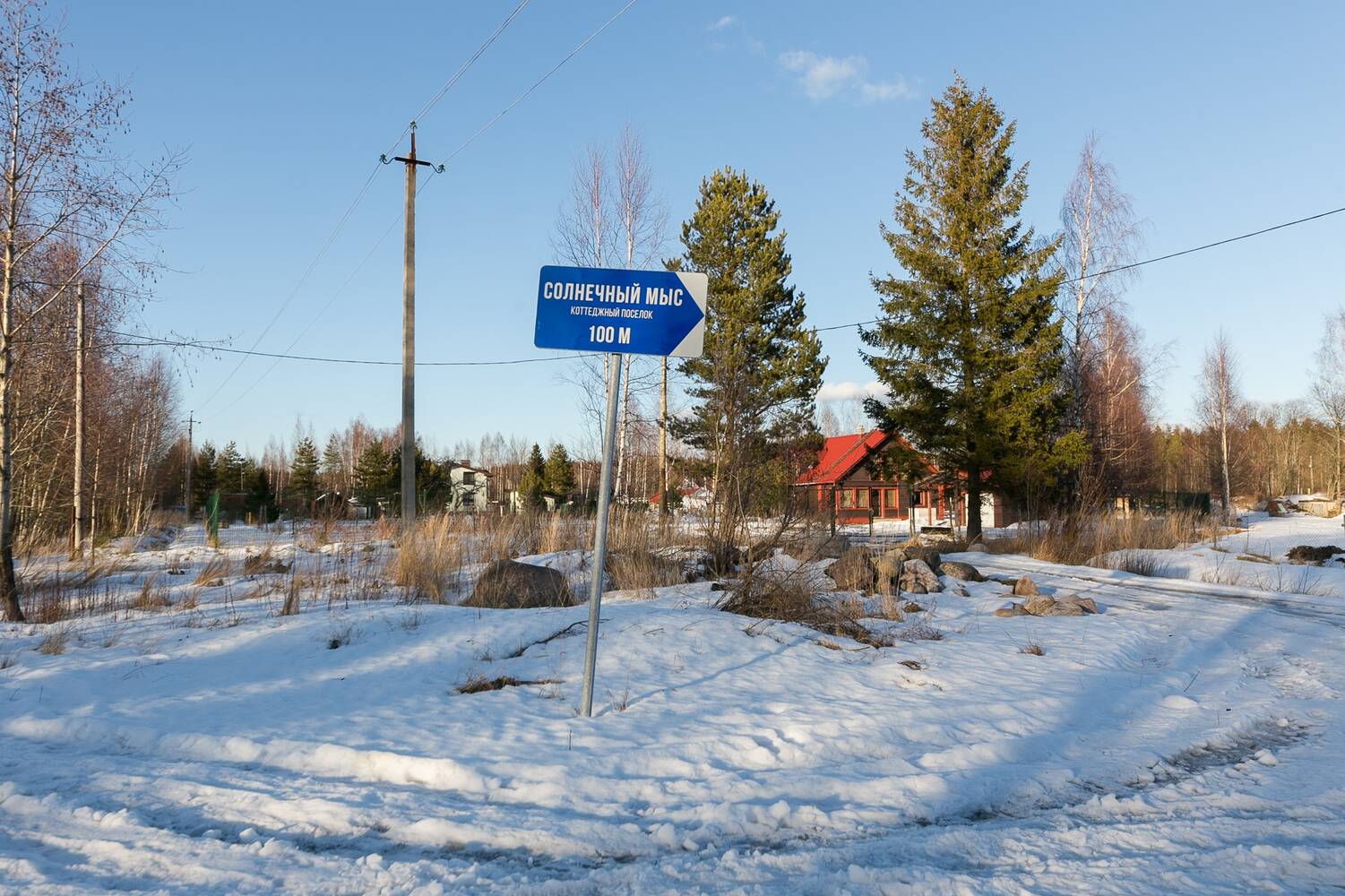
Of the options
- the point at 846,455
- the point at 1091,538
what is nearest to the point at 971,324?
the point at 1091,538

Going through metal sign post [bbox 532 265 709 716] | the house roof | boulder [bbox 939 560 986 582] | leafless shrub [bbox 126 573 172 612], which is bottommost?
leafless shrub [bbox 126 573 172 612]

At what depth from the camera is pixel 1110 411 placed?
3102cm

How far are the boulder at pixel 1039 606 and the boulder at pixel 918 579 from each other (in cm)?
131

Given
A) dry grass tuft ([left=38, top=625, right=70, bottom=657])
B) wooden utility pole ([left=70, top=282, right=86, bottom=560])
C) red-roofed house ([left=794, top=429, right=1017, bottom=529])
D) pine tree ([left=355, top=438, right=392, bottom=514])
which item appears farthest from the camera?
pine tree ([left=355, top=438, right=392, bottom=514])

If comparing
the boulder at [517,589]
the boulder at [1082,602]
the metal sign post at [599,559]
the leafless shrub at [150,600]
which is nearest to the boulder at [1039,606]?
the boulder at [1082,602]

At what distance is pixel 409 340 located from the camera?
17281mm

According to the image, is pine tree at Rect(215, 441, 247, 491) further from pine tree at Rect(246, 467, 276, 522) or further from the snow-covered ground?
the snow-covered ground

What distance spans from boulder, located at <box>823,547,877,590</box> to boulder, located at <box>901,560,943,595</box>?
1.47 ft

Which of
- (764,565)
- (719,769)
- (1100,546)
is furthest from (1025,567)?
(719,769)

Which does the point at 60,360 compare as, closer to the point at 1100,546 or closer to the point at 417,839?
the point at 417,839

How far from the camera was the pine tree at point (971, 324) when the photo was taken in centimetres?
2216

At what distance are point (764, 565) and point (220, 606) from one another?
565 centimetres

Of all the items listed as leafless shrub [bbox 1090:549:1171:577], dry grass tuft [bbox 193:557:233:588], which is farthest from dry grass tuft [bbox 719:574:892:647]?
leafless shrub [bbox 1090:549:1171:577]

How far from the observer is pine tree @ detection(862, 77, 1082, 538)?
72.7 feet
